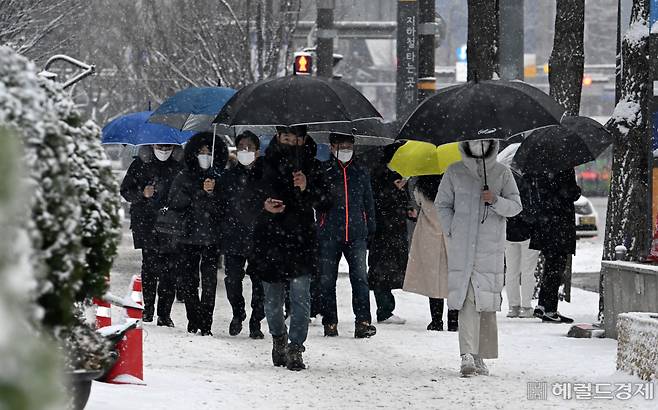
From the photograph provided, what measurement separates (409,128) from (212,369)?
2184 mm

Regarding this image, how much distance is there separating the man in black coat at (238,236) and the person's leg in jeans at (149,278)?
112 centimetres

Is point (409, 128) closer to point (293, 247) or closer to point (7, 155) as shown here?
point (293, 247)

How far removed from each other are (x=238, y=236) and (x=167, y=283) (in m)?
1.26

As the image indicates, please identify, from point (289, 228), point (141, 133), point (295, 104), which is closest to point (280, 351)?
point (289, 228)

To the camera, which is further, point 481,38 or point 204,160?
point 481,38

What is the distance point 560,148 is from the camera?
13328mm

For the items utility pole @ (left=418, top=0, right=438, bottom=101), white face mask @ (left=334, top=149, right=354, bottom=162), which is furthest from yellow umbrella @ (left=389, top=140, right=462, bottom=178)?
utility pole @ (left=418, top=0, right=438, bottom=101)

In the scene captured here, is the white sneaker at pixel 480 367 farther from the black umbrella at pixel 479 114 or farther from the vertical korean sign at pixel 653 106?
the vertical korean sign at pixel 653 106

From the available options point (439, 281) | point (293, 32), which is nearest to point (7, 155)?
point (439, 281)

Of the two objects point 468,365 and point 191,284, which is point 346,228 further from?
point 468,365

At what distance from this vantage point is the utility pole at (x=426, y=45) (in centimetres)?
1833

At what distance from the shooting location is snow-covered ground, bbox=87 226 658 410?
833 centimetres

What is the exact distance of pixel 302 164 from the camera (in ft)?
32.7

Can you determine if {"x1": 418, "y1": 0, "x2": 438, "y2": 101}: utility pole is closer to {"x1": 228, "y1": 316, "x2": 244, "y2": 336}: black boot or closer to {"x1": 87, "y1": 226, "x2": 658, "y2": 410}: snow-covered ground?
{"x1": 87, "y1": 226, "x2": 658, "y2": 410}: snow-covered ground
